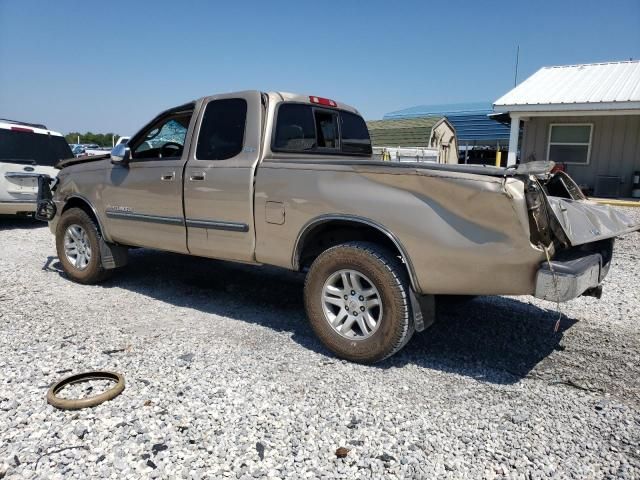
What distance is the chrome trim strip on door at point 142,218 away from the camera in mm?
4824

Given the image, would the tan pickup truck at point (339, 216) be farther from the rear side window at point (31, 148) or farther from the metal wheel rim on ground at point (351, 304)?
the rear side window at point (31, 148)

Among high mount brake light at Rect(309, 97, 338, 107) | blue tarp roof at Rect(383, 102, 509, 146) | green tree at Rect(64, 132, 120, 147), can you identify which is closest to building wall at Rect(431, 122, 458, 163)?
blue tarp roof at Rect(383, 102, 509, 146)

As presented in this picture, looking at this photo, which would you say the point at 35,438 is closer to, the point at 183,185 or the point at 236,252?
the point at 236,252

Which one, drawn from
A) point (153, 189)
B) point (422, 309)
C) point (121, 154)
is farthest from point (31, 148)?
point (422, 309)

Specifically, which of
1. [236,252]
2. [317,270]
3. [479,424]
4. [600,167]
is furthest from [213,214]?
[600,167]

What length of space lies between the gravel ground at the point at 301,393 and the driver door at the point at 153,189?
72 cm

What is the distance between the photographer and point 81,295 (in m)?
5.41

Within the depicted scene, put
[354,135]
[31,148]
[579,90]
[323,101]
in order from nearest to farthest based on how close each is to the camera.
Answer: [323,101], [354,135], [31,148], [579,90]

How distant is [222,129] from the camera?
15.1ft

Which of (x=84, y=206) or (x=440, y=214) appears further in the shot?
(x=84, y=206)

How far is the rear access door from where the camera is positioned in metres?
4.28

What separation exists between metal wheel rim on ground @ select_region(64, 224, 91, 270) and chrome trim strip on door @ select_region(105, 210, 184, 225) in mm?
609

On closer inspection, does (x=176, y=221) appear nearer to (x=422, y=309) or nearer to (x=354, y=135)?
(x=354, y=135)

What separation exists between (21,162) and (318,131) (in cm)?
724
